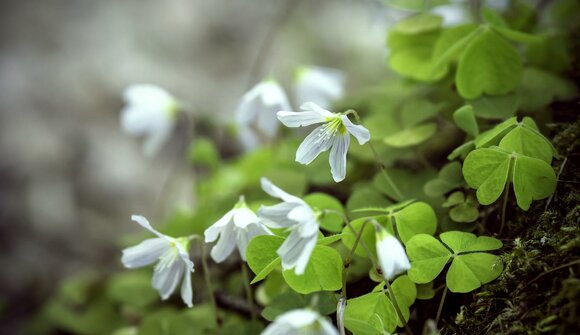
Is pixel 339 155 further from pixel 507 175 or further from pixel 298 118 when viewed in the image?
pixel 507 175

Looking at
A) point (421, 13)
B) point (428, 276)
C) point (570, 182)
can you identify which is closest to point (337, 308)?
point (428, 276)

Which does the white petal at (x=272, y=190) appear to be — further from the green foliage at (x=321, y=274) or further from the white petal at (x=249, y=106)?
the white petal at (x=249, y=106)

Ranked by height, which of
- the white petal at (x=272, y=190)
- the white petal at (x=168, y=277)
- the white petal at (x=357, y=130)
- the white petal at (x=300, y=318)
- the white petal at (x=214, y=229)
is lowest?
the white petal at (x=300, y=318)

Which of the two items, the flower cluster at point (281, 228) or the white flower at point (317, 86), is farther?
the white flower at point (317, 86)

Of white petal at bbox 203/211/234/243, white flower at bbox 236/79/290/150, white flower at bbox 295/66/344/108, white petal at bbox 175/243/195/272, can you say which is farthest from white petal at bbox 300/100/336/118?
white flower at bbox 295/66/344/108

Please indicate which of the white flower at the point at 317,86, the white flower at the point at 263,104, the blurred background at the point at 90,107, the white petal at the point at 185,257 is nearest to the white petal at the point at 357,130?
the white petal at the point at 185,257

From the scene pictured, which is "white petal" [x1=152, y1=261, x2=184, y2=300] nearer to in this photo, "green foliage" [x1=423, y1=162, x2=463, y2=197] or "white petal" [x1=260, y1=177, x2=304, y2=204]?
"white petal" [x1=260, y1=177, x2=304, y2=204]

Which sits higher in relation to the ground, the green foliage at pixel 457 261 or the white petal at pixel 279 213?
the white petal at pixel 279 213
